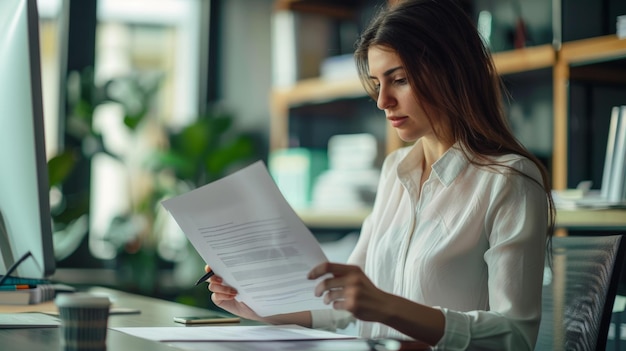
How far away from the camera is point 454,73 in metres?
1.61

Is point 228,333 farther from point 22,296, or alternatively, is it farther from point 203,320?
point 22,296

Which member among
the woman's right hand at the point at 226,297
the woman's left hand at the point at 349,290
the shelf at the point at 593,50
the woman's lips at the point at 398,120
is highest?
the shelf at the point at 593,50

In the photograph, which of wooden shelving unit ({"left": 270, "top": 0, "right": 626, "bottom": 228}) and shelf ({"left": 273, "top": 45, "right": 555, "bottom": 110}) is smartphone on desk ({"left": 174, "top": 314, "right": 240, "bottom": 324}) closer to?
wooden shelving unit ({"left": 270, "top": 0, "right": 626, "bottom": 228})

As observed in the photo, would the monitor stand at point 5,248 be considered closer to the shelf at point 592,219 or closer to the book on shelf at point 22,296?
the book on shelf at point 22,296

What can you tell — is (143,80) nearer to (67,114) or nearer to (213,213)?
(67,114)

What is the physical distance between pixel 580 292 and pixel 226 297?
Result: 25.3 inches

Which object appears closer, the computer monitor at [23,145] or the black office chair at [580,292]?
the computer monitor at [23,145]

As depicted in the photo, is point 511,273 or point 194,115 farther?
point 194,115

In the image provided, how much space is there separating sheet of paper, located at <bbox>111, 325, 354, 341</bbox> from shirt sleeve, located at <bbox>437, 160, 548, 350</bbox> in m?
0.19

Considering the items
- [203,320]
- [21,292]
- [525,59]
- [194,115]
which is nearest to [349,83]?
[525,59]

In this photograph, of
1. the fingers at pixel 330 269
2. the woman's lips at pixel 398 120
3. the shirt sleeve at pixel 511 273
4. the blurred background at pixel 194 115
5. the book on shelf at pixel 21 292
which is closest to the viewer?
the fingers at pixel 330 269

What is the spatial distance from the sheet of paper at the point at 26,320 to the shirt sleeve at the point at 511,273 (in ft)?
2.26

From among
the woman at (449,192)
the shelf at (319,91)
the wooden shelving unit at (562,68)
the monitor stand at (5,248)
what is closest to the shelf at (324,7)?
the shelf at (319,91)

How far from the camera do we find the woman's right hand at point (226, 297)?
1469 millimetres
